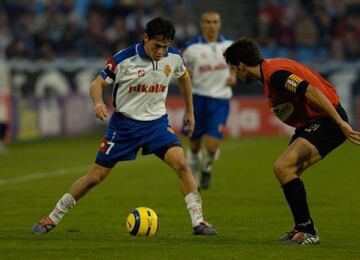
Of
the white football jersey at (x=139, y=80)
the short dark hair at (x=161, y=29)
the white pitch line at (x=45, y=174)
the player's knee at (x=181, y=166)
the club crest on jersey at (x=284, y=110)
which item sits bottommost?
the white pitch line at (x=45, y=174)

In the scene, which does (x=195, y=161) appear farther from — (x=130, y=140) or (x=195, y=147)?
(x=130, y=140)

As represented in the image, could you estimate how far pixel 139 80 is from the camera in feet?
34.6

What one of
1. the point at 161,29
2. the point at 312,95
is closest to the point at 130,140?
the point at 161,29

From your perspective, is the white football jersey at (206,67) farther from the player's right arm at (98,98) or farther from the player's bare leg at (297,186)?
the player's bare leg at (297,186)

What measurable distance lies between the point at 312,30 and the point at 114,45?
6.13 meters

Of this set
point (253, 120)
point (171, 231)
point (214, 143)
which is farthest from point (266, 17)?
point (171, 231)

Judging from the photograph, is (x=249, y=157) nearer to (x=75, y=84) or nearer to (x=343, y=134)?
(x=75, y=84)

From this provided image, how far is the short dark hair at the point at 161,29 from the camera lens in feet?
33.3

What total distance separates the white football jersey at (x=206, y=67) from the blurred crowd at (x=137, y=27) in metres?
14.7

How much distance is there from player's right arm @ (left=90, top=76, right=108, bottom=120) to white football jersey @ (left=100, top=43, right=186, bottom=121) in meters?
0.10

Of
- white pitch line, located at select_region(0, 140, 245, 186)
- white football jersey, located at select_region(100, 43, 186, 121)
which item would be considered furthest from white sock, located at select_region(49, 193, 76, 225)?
white pitch line, located at select_region(0, 140, 245, 186)

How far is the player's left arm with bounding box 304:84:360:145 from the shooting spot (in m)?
9.30

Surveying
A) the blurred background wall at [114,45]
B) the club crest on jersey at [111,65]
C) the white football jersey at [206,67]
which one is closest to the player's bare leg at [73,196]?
the club crest on jersey at [111,65]

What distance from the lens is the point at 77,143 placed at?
2705 cm
